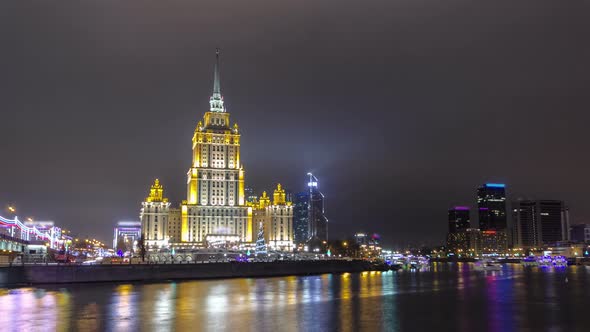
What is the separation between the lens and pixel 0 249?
9506cm

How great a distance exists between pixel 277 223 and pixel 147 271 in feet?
249

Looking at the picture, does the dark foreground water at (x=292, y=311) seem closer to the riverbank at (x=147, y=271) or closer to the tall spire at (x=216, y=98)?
the riverbank at (x=147, y=271)

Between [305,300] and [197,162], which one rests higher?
[197,162]

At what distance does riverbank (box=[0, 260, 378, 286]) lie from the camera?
79.0m

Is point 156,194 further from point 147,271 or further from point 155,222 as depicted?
point 147,271

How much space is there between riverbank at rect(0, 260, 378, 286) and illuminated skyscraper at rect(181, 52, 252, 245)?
39795 mm

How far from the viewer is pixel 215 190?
157375 millimetres

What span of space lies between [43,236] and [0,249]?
67.3 meters

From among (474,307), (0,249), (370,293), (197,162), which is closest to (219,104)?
(197,162)

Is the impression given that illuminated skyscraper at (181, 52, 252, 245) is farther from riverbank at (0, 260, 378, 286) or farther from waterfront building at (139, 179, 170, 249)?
riverbank at (0, 260, 378, 286)

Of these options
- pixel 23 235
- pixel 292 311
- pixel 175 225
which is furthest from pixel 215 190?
pixel 292 311

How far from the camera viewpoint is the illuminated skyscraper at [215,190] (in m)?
154

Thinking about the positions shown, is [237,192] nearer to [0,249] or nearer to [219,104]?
[219,104]

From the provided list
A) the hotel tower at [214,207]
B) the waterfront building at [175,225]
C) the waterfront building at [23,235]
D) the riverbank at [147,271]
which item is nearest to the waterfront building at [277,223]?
the hotel tower at [214,207]
